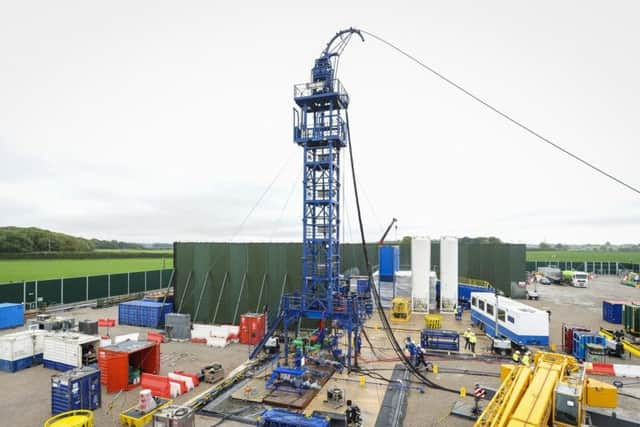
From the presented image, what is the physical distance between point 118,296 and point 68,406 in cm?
3161

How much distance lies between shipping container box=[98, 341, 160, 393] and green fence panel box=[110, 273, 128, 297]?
27.4 meters

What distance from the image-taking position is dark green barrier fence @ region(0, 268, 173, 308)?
34.4m

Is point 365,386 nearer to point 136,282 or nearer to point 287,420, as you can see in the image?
point 287,420

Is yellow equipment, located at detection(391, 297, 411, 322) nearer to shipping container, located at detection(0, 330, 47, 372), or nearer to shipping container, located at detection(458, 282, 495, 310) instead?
shipping container, located at detection(458, 282, 495, 310)

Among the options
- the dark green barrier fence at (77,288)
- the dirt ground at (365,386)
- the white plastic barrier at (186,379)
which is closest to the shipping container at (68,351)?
the dirt ground at (365,386)

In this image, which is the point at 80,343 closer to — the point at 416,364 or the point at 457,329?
the point at 416,364

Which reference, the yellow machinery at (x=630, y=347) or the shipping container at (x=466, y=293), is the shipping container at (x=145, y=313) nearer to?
the shipping container at (x=466, y=293)

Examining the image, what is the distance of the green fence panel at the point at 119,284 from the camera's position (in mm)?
42188

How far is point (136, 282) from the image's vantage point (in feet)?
148

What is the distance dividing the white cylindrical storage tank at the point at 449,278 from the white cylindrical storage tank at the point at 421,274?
4.74 ft

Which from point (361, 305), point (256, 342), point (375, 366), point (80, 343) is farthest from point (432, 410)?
point (80, 343)

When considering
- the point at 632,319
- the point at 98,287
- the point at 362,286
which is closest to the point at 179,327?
the point at 362,286

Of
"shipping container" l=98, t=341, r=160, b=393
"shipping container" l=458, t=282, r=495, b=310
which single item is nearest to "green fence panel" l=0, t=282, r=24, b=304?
"shipping container" l=98, t=341, r=160, b=393

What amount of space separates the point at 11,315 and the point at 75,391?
72.1 feet
